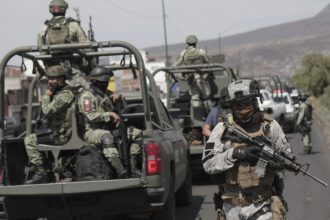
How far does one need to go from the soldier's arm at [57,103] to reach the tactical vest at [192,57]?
7192mm

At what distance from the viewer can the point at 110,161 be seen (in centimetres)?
694

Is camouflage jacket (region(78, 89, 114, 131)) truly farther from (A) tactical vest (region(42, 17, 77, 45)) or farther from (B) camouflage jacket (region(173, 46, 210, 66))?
(B) camouflage jacket (region(173, 46, 210, 66))

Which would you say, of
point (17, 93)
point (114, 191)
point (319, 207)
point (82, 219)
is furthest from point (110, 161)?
point (17, 93)

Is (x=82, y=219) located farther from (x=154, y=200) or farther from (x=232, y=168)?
(x=232, y=168)

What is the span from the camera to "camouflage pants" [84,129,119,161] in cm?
691

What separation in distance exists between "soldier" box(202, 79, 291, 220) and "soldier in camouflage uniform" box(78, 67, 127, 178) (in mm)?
2036

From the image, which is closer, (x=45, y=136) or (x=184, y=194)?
(x=45, y=136)

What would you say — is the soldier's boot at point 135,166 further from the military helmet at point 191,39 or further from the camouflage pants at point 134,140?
the military helmet at point 191,39

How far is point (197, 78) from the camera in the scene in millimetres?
14625

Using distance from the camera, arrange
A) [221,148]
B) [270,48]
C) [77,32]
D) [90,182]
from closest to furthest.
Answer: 1. [221,148]
2. [90,182]
3. [77,32]
4. [270,48]

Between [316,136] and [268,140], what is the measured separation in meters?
21.0

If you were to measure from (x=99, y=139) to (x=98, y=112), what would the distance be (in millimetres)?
302

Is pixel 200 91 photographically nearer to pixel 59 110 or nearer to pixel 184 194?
pixel 184 194

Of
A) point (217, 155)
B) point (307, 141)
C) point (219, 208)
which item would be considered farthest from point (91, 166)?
point (307, 141)
